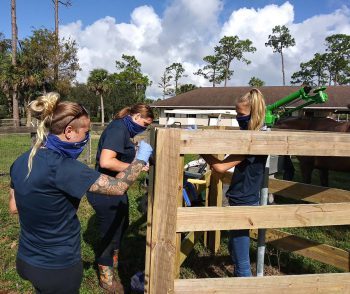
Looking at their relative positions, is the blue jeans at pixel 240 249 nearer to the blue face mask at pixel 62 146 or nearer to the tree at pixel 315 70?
the blue face mask at pixel 62 146

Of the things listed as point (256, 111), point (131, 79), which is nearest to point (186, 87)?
point (131, 79)

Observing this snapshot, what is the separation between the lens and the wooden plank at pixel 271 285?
2107 millimetres

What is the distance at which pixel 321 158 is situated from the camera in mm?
6812

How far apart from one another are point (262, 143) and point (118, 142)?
4.70 ft

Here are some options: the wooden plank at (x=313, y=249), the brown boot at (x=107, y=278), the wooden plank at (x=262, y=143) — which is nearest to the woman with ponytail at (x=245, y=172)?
the wooden plank at (x=262, y=143)

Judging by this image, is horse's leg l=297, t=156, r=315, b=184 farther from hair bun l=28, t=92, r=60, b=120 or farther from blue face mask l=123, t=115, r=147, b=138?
hair bun l=28, t=92, r=60, b=120

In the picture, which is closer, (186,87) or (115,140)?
(115,140)

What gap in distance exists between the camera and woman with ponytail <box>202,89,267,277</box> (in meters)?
2.69

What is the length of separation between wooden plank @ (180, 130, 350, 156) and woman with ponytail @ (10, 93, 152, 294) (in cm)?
34

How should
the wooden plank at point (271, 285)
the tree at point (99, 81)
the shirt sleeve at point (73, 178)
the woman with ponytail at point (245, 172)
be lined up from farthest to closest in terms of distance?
the tree at point (99, 81), the woman with ponytail at point (245, 172), the wooden plank at point (271, 285), the shirt sleeve at point (73, 178)

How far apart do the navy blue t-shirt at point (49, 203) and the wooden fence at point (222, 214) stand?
16.4 inches

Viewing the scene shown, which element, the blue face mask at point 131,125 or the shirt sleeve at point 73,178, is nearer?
the shirt sleeve at point 73,178

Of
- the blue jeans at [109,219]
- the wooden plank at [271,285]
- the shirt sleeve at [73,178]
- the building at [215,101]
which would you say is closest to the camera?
the shirt sleeve at [73,178]

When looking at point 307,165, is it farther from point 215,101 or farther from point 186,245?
point 215,101
